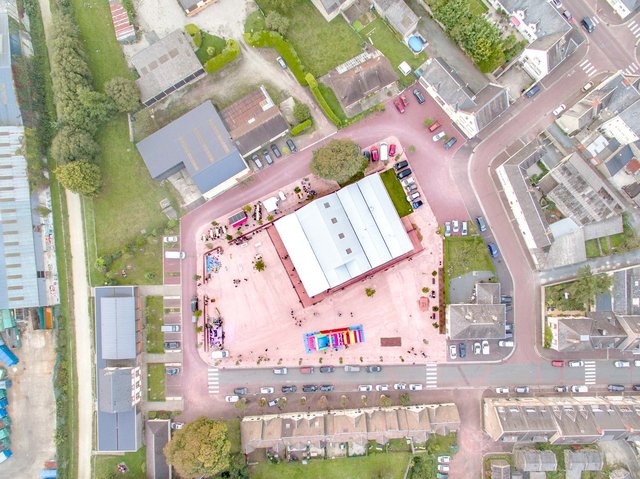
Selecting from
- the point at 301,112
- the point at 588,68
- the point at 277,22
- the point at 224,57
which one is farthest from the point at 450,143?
the point at 224,57

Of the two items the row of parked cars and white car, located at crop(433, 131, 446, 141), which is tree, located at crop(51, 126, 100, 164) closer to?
the row of parked cars

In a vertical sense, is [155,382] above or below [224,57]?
below

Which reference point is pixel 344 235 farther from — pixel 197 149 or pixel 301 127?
pixel 197 149

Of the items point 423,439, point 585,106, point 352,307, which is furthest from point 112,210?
point 585,106

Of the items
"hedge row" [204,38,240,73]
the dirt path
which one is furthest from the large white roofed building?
the dirt path

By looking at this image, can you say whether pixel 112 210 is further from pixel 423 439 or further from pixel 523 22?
pixel 523 22

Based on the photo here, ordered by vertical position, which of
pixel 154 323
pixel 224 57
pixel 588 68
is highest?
pixel 224 57
